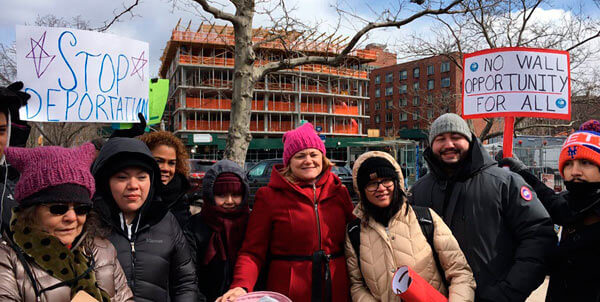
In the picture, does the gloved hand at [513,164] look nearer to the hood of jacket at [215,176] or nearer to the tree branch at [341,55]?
the hood of jacket at [215,176]

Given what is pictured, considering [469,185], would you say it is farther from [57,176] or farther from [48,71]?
[48,71]

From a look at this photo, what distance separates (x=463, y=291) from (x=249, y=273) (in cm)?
120

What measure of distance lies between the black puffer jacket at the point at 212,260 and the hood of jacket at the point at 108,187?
424 millimetres

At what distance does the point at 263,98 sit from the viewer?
54.4 meters

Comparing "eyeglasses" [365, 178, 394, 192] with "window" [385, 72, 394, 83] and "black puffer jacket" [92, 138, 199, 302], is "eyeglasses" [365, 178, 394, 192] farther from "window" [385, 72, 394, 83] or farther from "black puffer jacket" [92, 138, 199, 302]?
"window" [385, 72, 394, 83]

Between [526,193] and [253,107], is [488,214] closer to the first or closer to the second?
[526,193]

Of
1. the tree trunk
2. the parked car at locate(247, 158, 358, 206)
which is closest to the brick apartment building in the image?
the parked car at locate(247, 158, 358, 206)

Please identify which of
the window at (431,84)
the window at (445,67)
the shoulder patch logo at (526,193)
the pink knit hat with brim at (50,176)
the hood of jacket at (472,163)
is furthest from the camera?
the window at (431,84)

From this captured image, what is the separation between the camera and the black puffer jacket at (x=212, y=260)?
8.18ft

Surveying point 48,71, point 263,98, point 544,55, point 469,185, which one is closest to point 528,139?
point 544,55

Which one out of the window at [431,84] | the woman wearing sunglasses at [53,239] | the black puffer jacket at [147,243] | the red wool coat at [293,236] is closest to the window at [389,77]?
the window at [431,84]

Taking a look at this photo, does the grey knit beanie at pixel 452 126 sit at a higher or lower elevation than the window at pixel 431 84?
lower

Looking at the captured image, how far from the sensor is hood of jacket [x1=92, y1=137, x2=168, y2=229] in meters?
1.97

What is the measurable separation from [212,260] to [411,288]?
4.29 ft
